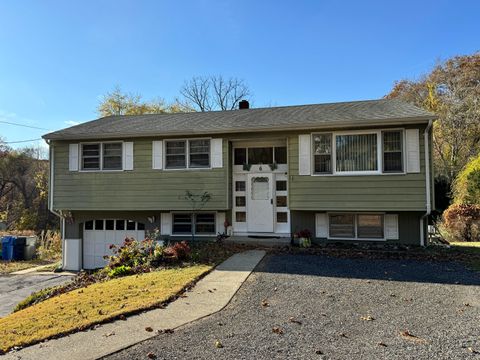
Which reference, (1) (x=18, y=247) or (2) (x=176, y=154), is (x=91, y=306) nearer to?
(2) (x=176, y=154)

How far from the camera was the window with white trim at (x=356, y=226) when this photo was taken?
11.2m

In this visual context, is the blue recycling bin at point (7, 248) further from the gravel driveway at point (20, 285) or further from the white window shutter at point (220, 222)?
the white window shutter at point (220, 222)

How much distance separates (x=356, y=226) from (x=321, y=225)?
1.07 metres

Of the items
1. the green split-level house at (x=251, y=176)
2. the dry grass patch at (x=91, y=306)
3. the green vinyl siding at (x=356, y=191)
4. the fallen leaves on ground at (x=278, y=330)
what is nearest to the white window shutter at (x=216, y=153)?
the green split-level house at (x=251, y=176)

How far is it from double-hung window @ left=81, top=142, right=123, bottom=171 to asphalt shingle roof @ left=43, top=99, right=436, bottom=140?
0.45 meters

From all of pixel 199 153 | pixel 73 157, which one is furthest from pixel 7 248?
pixel 199 153

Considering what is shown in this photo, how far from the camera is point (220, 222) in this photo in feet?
40.1

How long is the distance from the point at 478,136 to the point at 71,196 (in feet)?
77.5

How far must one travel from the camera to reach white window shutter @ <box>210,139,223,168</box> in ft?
38.5

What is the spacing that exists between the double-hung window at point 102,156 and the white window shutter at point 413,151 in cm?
907

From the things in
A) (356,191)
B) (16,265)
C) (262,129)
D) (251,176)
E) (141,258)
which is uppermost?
(262,129)

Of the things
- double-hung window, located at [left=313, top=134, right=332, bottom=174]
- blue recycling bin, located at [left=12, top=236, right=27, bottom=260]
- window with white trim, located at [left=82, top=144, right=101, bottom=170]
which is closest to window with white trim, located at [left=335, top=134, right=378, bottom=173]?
double-hung window, located at [left=313, top=134, right=332, bottom=174]

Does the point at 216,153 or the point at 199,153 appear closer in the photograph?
the point at 216,153

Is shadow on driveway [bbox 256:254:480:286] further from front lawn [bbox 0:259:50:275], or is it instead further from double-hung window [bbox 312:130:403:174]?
front lawn [bbox 0:259:50:275]
